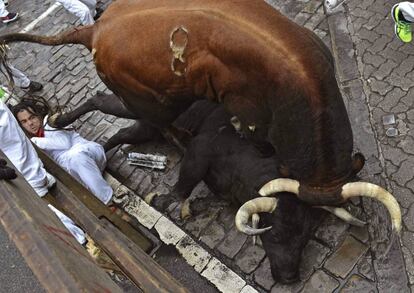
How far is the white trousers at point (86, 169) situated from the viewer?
242 inches

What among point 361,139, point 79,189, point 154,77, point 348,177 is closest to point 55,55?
point 79,189

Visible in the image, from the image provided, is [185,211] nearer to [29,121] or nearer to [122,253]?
[29,121]

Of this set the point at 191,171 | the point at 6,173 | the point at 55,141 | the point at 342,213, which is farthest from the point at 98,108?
the point at 6,173

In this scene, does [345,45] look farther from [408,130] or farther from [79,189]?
[79,189]

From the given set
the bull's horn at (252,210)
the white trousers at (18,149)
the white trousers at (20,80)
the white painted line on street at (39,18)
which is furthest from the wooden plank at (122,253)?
the white painted line on street at (39,18)

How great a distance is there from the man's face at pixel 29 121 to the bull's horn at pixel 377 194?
3.69 meters

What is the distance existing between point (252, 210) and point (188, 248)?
130cm

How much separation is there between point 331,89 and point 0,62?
4121 mm

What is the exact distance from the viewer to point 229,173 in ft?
18.1

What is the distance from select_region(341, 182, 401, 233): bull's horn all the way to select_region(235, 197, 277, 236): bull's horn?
68 centimetres

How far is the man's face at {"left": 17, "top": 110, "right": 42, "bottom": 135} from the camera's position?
20.1 ft

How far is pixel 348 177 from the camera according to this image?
4.61 meters

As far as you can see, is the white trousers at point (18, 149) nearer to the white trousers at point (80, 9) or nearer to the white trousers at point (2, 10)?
the white trousers at point (80, 9)

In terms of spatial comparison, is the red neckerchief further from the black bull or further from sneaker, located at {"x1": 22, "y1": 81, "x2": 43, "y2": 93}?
sneaker, located at {"x1": 22, "y1": 81, "x2": 43, "y2": 93}
